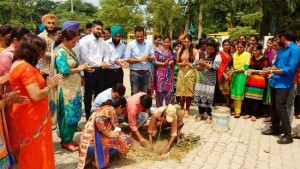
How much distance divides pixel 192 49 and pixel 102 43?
2083 millimetres

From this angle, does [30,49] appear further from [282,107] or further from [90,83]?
[282,107]

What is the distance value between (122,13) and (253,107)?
64.7ft

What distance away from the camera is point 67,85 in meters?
4.12

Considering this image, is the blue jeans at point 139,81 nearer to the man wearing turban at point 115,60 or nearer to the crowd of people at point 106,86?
the crowd of people at point 106,86

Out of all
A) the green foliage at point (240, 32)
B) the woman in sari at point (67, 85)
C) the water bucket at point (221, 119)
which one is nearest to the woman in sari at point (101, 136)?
the woman in sari at point (67, 85)

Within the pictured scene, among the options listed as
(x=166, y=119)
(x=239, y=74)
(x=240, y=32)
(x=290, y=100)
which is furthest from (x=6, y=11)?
(x=290, y=100)

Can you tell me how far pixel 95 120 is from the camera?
3.69 meters

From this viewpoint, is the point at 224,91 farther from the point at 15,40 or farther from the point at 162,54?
the point at 15,40

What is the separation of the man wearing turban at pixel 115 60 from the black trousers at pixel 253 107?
297 centimetres

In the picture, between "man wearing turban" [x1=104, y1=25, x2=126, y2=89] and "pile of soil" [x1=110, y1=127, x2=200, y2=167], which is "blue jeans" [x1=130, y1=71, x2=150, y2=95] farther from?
"pile of soil" [x1=110, y1=127, x2=200, y2=167]

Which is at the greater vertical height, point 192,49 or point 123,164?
point 192,49

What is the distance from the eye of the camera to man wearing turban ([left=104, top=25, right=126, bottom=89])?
226 inches

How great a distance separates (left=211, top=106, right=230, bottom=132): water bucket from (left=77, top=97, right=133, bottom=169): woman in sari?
7.83 ft

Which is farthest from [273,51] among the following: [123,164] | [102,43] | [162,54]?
[123,164]
